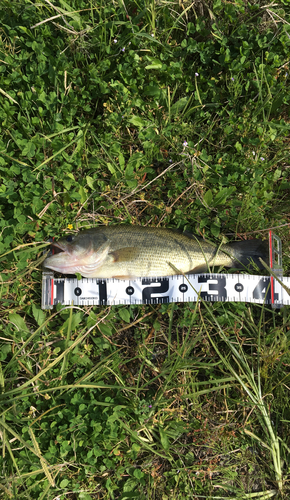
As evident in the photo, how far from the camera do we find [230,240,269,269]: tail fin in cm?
346

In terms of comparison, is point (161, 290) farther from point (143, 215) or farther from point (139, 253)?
point (143, 215)

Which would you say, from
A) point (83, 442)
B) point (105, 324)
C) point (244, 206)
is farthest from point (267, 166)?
point (83, 442)

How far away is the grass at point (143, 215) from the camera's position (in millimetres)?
3129

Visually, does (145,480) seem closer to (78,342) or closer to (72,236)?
(78,342)

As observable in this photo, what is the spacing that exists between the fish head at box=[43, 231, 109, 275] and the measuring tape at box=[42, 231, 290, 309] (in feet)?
0.55

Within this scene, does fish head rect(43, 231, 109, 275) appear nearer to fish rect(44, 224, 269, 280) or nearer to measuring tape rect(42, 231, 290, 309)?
fish rect(44, 224, 269, 280)

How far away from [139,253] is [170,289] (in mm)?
535

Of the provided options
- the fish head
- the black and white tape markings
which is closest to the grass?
the black and white tape markings

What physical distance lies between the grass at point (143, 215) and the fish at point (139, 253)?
0.70ft

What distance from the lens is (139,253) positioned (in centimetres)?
332

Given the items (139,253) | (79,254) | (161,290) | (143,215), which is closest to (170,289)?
(161,290)

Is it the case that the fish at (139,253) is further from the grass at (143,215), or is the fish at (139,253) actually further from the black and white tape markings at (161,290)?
the grass at (143,215)

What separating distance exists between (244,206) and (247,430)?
2466mm

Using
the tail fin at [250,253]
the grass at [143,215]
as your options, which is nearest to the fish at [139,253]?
the tail fin at [250,253]
